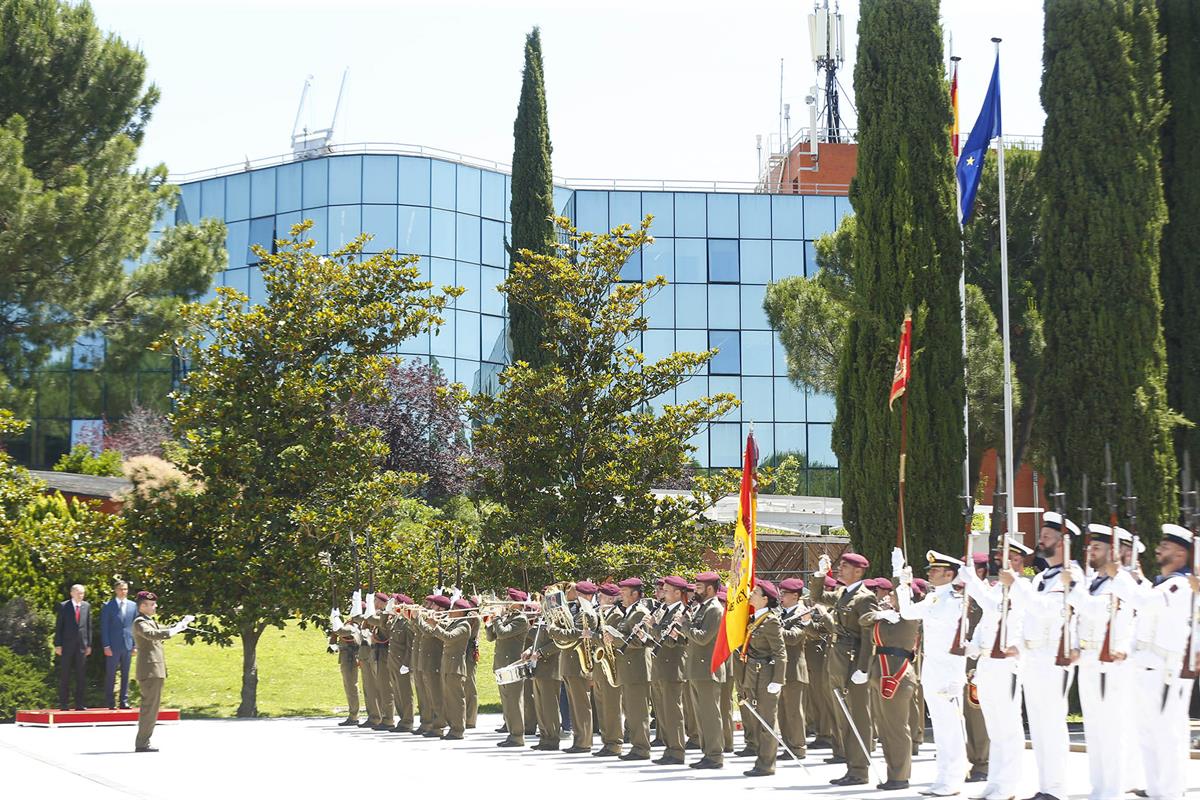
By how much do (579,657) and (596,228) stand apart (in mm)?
29497

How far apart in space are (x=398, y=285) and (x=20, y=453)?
25507 millimetres

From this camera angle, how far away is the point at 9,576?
835 inches

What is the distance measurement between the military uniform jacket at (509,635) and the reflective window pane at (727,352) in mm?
28490

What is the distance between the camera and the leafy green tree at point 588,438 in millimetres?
21578

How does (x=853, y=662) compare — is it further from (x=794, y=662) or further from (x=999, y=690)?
(x=999, y=690)

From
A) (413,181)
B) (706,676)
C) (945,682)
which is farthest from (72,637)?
(413,181)

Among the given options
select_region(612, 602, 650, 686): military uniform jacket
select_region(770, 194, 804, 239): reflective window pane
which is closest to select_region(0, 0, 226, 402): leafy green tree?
select_region(612, 602, 650, 686): military uniform jacket

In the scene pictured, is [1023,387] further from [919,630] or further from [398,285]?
[919,630]

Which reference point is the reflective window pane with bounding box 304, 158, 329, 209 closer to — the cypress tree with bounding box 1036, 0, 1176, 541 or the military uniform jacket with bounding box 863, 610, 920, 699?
the cypress tree with bounding box 1036, 0, 1176, 541

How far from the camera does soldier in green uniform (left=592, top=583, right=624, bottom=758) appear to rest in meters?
14.7

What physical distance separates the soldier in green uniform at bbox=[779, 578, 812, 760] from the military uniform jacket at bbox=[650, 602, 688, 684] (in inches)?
40.4

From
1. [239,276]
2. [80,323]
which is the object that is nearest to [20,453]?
[239,276]

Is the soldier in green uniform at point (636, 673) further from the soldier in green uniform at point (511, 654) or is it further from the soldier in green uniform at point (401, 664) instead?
the soldier in green uniform at point (401, 664)

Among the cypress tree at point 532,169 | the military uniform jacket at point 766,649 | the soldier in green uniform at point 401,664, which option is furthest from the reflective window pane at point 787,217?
the military uniform jacket at point 766,649
